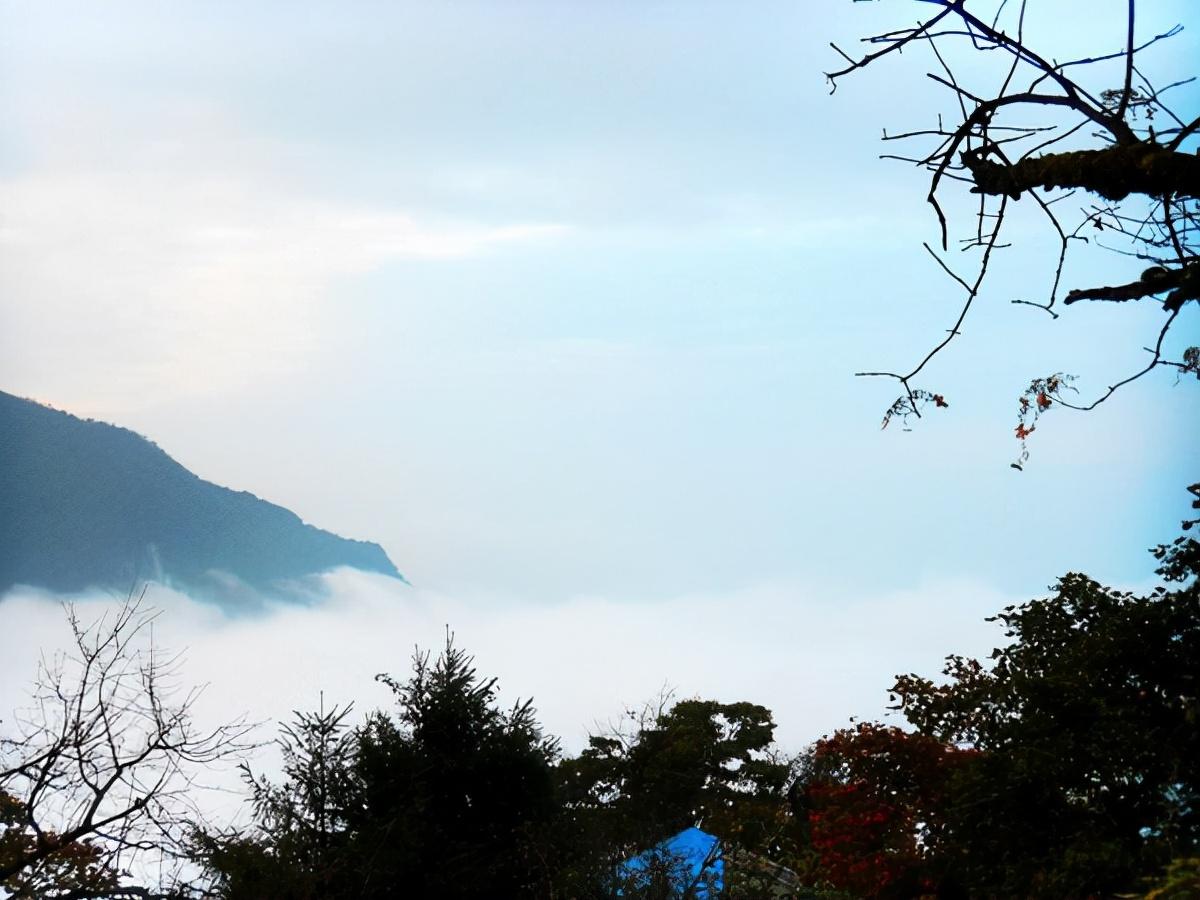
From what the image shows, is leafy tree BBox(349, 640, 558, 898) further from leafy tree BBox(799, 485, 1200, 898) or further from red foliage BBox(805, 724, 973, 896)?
leafy tree BBox(799, 485, 1200, 898)

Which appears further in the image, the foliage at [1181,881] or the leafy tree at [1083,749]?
the leafy tree at [1083,749]

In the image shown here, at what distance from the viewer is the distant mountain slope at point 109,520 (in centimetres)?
6159

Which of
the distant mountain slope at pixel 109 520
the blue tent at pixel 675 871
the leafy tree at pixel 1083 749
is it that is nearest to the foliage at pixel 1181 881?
the leafy tree at pixel 1083 749

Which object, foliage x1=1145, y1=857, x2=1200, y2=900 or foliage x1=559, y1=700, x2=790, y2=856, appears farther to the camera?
foliage x1=559, y1=700, x2=790, y2=856

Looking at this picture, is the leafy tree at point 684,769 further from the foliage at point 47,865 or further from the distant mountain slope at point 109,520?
the distant mountain slope at point 109,520

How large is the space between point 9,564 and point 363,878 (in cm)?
5228

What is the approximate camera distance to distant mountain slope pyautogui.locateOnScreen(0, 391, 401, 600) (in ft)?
202

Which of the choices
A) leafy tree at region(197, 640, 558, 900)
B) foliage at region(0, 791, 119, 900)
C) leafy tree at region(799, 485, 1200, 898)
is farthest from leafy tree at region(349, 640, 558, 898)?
leafy tree at region(799, 485, 1200, 898)

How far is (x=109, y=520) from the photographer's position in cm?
6369

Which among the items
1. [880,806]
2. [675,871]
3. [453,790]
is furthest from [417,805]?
[880,806]

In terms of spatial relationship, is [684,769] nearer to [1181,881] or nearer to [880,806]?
[880,806]

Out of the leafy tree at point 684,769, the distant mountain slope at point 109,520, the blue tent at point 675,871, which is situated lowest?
the blue tent at point 675,871

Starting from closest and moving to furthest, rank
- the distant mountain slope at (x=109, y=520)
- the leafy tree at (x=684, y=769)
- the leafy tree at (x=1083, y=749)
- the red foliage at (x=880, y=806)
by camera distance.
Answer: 1. the leafy tree at (x=1083, y=749)
2. the red foliage at (x=880, y=806)
3. the leafy tree at (x=684, y=769)
4. the distant mountain slope at (x=109, y=520)

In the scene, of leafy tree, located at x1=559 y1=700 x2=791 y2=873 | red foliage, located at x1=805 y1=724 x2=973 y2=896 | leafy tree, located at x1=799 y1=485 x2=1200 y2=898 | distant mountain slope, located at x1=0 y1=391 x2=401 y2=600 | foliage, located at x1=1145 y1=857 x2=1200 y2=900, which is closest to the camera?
foliage, located at x1=1145 y1=857 x2=1200 y2=900
